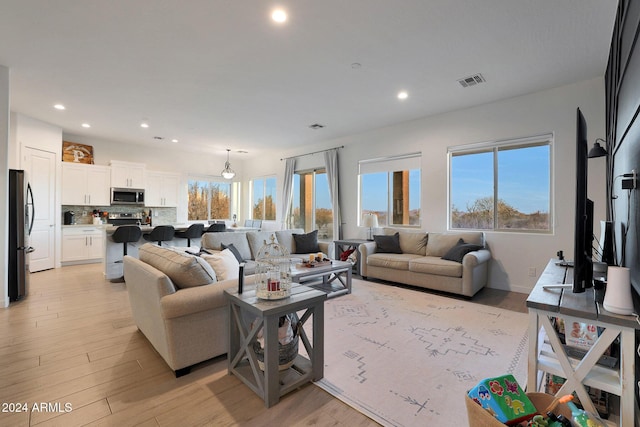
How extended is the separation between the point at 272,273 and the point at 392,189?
14.0ft

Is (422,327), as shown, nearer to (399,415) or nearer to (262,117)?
(399,415)

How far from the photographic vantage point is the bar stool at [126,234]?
485 cm

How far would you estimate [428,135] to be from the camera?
5.20 metres

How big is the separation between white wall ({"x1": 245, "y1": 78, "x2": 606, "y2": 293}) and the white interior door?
6609 mm

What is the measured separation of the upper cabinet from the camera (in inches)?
274

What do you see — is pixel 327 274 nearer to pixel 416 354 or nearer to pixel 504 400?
pixel 416 354

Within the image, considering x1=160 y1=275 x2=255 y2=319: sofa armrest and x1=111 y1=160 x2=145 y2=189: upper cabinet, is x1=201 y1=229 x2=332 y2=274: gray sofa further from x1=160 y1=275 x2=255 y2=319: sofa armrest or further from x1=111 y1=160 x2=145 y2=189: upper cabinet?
x1=111 y1=160 x2=145 y2=189: upper cabinet

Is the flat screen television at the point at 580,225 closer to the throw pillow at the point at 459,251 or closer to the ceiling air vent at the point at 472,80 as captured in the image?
the ceiling air vent at the point at 472,80

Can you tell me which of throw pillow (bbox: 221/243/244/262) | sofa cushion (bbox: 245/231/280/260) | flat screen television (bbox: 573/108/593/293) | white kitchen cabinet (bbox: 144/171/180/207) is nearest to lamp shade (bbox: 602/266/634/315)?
flat screen television (bbox: 573/108/593/293)

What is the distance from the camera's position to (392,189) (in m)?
5.92

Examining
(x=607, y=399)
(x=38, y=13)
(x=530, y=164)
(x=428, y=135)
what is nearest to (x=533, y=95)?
(x=530, y=164)

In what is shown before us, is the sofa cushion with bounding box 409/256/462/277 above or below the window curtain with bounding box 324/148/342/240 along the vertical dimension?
below

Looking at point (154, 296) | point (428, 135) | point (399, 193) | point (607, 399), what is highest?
point (428, 135)

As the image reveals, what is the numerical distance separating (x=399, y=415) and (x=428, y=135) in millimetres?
4597
